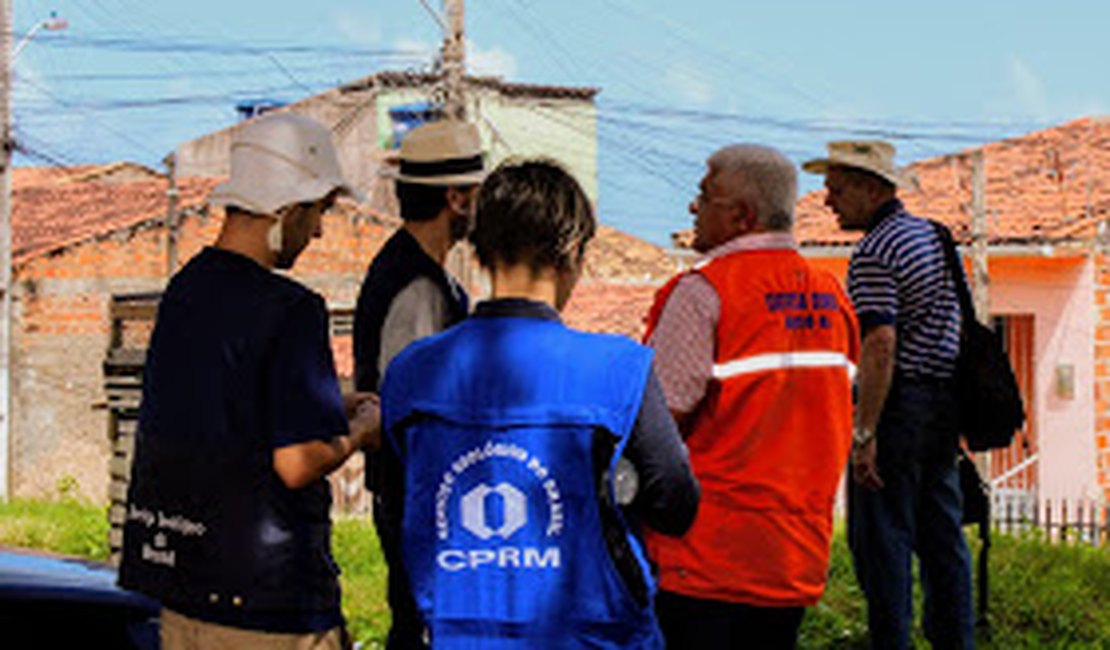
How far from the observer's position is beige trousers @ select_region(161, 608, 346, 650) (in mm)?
3291

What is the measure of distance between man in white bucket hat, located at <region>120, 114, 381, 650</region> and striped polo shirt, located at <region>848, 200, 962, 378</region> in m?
2.38

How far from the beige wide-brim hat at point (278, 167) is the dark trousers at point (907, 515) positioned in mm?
2443

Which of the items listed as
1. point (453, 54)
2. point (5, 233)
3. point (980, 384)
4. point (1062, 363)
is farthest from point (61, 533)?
point (1062, 363)

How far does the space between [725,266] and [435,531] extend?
1.43m

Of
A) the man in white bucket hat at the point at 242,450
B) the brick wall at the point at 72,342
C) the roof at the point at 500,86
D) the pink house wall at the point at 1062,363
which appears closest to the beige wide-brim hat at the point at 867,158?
the man in white bucket hat at the point at 242,450

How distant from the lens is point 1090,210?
67.6 feet

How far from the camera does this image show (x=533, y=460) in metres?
2.79

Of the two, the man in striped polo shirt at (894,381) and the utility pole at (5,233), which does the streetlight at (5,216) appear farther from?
the man in striped polo shirt at (894,381)

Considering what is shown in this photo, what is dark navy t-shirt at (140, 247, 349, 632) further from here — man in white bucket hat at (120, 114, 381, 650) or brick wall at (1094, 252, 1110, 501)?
brick wall at (1094, 252, 1110, 501)

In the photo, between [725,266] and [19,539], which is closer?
[725,266]

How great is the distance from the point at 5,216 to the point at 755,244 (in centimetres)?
2236

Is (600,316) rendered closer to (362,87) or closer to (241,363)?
(362,87)

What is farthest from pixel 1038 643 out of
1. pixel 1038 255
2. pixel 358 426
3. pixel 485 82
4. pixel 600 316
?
pixel 485 82

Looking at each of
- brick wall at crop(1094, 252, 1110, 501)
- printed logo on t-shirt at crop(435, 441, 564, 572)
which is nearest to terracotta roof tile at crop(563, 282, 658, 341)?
brick wall at crop(1094, 252, 1110, 501)
